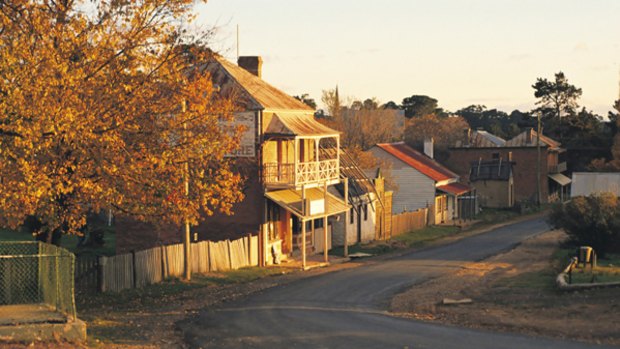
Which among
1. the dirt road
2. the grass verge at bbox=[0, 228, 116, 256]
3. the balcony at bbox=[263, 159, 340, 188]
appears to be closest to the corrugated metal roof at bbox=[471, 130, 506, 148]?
the grass verge at bbox=[0, 228, 116, 256]

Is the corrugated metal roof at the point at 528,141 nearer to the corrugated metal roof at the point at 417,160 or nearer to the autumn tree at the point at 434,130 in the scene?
the autumn tree at the point at 434,130

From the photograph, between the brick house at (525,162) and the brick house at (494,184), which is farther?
the brick house at (525,162)

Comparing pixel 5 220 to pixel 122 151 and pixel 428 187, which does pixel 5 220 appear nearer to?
pixel 122 151

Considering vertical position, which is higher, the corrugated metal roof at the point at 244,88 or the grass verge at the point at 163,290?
the corrugated metal roof at the point at 244,88

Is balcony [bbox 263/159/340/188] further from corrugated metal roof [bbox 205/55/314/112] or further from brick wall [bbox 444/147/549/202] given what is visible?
brick wall [bbox 444/147/549/202]

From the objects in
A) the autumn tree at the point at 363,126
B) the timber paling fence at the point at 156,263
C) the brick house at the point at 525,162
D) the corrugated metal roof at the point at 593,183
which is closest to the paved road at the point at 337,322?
the timber paling fence at the point at 156,263

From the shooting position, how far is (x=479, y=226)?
6038cm

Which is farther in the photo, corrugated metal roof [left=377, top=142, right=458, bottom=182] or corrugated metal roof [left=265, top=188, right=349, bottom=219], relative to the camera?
corrugated metal roof [left=377, top=142, right=458, bottom=182]

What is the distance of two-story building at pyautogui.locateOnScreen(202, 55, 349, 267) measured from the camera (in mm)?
35062

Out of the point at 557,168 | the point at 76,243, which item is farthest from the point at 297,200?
the point at 557,168

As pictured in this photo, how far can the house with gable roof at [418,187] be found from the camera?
199 ft

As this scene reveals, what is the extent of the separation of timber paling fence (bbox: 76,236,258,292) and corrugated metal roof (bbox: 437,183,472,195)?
1136 inches

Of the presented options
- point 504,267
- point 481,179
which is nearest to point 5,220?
point 504,267

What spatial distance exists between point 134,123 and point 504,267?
19.9m
